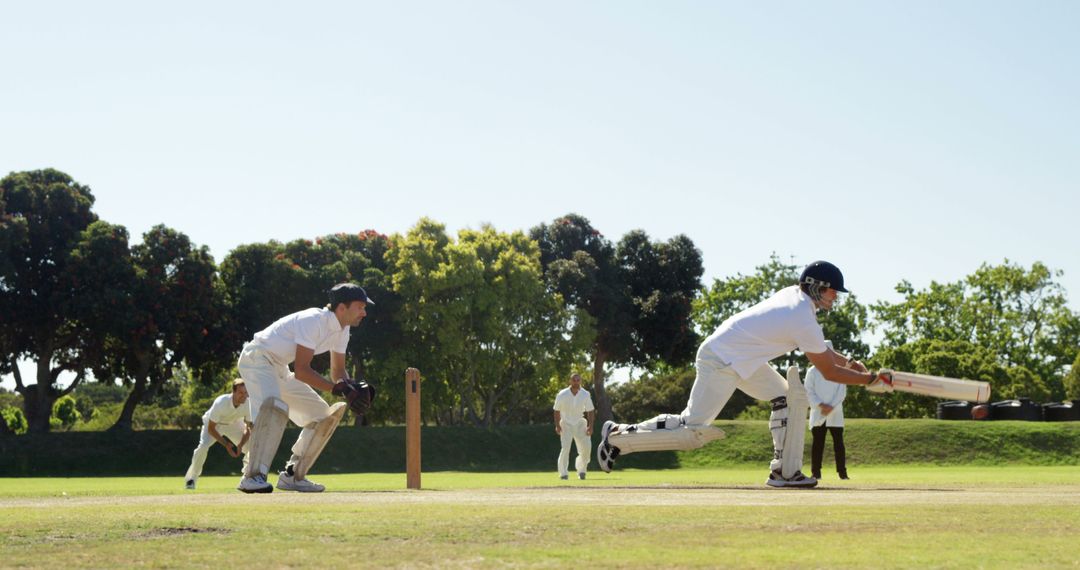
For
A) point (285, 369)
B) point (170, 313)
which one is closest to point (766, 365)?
point (285, 369)

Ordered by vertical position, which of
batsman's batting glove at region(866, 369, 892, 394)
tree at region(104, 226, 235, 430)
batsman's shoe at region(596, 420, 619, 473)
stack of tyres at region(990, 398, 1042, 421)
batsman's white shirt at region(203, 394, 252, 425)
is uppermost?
tree at region(104, 226, 235, 430)

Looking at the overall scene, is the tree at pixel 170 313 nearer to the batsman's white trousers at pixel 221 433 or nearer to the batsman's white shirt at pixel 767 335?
the batsman's white trousers at pixel 221 433

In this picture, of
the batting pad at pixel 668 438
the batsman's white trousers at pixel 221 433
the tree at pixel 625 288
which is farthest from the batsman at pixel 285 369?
the tree at pixel 625 288

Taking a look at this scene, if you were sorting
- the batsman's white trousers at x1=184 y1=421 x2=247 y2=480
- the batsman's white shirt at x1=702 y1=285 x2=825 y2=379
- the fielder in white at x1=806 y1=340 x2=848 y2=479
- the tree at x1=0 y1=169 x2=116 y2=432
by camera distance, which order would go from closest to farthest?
the batsman's white shirt at x1=702 y1=285 x2=825 y2=379
the fielder in white at x1=806 y1=340 x2=848 y2=479
the batsman's white trousers at x1=184 y1=421 x2=247 y2=480
the tree at x1=0 y1=169 x2=116 y2=432

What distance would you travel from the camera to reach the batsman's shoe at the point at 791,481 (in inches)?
527

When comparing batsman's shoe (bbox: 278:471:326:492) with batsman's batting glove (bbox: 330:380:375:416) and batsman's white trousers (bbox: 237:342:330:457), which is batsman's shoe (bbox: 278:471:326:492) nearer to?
batsman's white trousers (bbox: 237:342:330:457)

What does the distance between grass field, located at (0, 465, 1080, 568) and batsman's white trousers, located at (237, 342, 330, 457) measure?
1.82 metres

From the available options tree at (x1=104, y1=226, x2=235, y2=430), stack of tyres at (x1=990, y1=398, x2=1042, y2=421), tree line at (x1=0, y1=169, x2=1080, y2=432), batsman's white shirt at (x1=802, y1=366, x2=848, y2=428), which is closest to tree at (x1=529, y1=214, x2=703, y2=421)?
tree line at (x1=0, y1=169, x2=1080, y2=432)

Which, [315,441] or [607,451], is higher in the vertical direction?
[315,441]

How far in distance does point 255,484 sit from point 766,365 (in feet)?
16.6

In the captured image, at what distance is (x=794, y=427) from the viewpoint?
43.2 feet

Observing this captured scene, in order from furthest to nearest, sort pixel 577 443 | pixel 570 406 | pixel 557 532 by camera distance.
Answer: pixel 570 406 < pixel 577 443 < pixel 557 532

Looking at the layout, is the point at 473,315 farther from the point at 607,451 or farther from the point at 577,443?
the point at 607,451

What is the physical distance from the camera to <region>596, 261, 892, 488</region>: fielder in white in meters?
12.5
